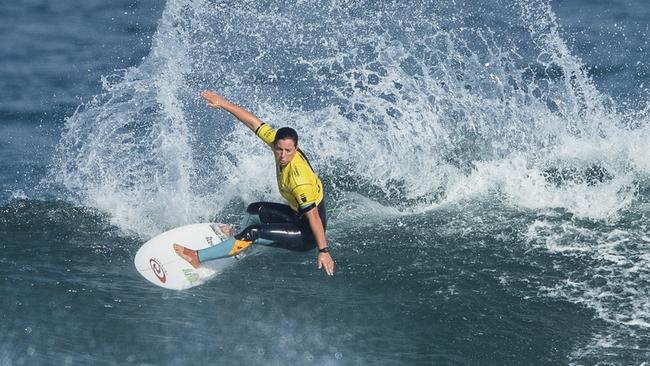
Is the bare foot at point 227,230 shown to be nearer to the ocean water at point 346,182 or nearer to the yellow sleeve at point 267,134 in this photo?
the ocean water at point 346,182

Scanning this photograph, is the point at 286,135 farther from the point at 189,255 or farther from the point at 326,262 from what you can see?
the point at 189,255

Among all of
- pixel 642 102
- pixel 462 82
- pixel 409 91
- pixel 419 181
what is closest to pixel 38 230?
pixel 419 181

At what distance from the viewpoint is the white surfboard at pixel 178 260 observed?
37.8ft

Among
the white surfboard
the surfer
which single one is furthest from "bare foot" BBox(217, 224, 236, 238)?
the surfer

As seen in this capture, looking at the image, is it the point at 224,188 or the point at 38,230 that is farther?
the point at 224,188

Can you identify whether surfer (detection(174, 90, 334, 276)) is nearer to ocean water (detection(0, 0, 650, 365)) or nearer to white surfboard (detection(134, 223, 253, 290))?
white surfboard (detection(134, 223, 253, 290))

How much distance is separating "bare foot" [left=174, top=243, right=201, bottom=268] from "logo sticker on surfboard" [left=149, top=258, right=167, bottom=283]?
0.28m

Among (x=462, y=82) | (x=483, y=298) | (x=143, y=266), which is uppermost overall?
(x=462, y=82)

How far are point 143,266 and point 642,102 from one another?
955 cm

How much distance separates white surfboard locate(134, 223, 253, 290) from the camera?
37.8 ft

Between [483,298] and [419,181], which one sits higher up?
[419,181]

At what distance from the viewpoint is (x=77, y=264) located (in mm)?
12062

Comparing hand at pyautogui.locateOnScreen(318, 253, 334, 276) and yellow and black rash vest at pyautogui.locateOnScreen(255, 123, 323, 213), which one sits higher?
yellow and black rash vest at pyautogui.locateOnScreen(255, 123, 323, 213)

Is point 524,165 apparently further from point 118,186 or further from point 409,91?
point 118,186
